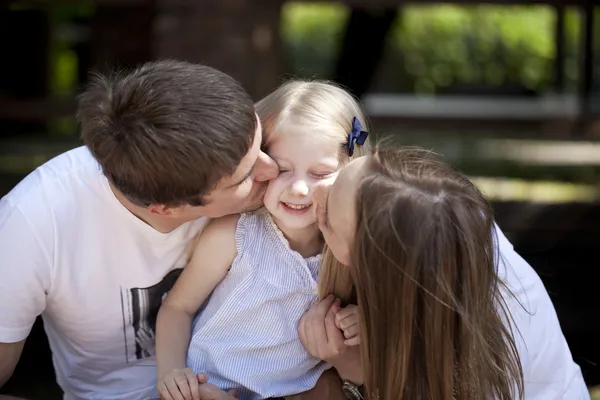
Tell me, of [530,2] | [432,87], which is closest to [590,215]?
[530,2]

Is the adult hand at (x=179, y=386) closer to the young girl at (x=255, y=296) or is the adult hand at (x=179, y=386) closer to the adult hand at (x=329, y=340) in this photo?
the young girl at (x=255, y=296)

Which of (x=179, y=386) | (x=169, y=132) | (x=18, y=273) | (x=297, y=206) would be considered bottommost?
(x=179, y=386)

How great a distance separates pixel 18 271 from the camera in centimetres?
189

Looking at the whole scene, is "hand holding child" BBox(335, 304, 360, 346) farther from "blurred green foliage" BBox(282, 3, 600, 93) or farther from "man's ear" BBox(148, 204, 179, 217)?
"blurred green foliage" BBox(282, 3, 600, 93)

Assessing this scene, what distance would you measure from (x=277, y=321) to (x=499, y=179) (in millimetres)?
3630

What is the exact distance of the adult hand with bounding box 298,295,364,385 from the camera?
194 cm

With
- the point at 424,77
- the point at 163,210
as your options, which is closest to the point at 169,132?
the point at 163,210

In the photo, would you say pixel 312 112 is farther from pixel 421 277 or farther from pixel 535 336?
pixel 535 336

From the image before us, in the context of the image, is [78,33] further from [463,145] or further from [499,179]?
[499,179]

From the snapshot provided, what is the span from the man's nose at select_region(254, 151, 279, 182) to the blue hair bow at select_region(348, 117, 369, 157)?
19 cm

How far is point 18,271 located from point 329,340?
0.74 m

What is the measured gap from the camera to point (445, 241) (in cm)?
158

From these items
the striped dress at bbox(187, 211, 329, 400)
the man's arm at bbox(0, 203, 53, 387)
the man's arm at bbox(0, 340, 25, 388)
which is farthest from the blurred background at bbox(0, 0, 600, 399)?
the man's arm at bbox(0, 203, 53, 387)

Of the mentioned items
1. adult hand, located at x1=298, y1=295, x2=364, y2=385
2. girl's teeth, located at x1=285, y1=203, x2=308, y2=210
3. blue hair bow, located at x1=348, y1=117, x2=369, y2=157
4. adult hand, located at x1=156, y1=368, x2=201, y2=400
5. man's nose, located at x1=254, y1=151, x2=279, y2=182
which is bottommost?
adult hand, located at x1=156, y1=368, x2=201, y2=400
